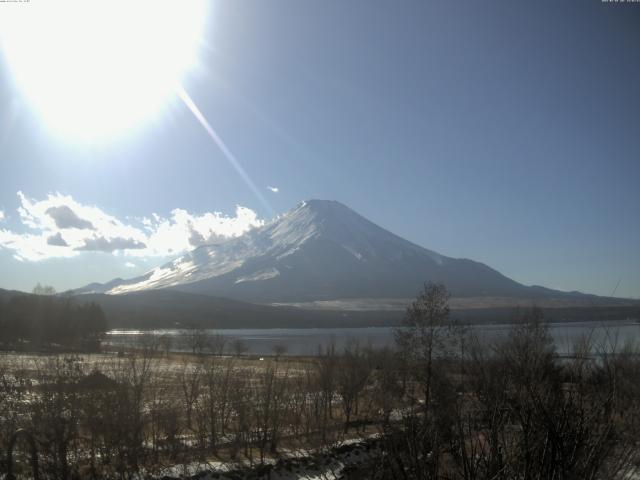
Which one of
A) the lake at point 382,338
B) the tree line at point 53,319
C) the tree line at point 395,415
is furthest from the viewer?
the tree line at point 53,319

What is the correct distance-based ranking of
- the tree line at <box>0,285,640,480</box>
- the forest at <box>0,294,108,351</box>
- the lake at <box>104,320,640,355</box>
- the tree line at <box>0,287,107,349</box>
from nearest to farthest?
the tree line at <box>0,285,640,480</box> → the lake at <box>104,320,640,355</box> → the forest at <box>0,294,108,351</box> → the tree line at <box>0,287,107,349</box>

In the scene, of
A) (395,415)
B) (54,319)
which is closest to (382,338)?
(54,319)

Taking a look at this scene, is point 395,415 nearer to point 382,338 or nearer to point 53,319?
point 53,319

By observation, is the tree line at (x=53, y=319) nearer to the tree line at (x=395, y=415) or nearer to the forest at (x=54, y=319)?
the forest at (x=54, y=319)

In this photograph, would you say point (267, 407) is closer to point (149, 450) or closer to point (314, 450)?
point (314, 450)

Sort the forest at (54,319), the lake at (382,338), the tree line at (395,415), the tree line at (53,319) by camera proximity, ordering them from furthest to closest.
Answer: the tree line at (53,319)
the forest at (54,319)
the lake at (382,338)
the tree line at (395,415)

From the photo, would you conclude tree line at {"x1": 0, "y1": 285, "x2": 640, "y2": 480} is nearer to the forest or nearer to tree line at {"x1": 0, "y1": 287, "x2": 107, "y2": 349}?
the forest

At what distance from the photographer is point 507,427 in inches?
208

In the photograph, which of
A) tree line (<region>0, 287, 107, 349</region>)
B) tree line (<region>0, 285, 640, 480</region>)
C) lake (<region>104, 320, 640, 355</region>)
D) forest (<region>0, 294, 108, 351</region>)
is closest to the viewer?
tree line (<region>0, 285, 640, 480</region>)

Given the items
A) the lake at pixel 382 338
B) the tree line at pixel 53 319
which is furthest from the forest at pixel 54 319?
the lake at pixel 382 338

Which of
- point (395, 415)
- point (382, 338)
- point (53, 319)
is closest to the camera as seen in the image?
point (395, 415)

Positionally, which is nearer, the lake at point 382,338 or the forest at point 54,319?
the lake at point 382,338

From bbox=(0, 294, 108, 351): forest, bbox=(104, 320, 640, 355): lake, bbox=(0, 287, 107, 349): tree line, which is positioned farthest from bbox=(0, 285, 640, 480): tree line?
bbox=(0, 287, 107, 349): tree line

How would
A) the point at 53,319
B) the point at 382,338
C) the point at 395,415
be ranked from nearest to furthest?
1. the point at 395,415
2. the point at 53,319
3. the point at 382,338
